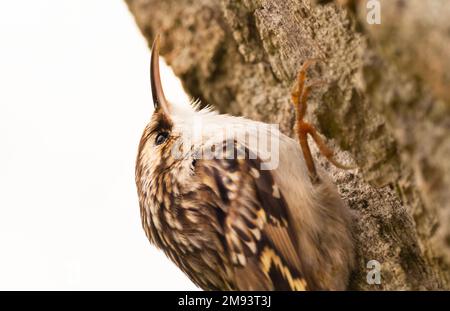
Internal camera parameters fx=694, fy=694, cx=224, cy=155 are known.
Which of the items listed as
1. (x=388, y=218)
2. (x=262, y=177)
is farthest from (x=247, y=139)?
(x=388, y=218)

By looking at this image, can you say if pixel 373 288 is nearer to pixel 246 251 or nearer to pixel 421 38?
pixel 246 251

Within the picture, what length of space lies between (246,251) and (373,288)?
445mm

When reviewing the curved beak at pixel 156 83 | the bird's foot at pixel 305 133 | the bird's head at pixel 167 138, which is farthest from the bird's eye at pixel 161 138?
the bird's foot at pixel 305 133

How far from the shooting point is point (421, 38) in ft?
4.48

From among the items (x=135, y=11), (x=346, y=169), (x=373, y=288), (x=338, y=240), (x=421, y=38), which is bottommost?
(x=373, y=288)

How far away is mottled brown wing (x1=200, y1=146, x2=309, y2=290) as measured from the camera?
2191mm

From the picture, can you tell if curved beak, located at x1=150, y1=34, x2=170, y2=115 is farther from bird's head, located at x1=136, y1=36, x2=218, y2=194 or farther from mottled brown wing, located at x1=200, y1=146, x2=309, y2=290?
mottled brown wing, located at x1=200, y1=146, x2=309, y2=290

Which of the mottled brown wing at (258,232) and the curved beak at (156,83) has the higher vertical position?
the curved beak at (156,83)

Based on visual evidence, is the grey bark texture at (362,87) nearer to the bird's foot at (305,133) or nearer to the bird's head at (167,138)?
the bird's foot at (305,133)

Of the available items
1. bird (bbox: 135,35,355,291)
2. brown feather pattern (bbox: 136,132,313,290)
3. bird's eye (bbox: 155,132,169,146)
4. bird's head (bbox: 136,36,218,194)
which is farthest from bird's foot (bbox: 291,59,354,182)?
bird's eye (bbox: 155,132,169,146)

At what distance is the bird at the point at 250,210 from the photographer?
2.21 m

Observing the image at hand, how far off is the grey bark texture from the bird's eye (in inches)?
19.6

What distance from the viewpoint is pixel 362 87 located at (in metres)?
1.80

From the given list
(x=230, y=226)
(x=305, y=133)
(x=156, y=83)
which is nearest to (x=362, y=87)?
(x=305, y=133)
